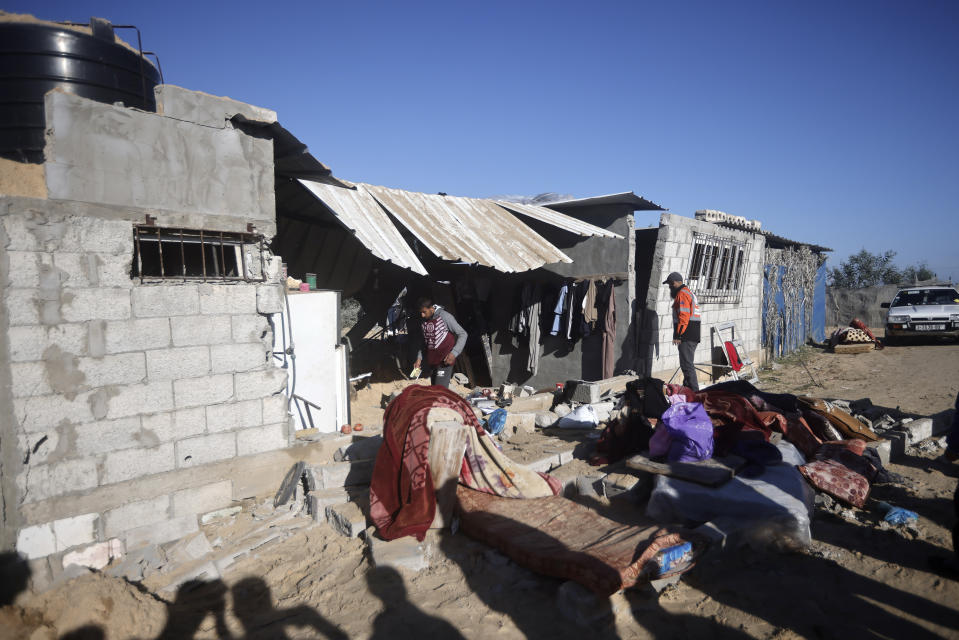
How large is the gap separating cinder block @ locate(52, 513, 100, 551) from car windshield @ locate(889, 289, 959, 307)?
20062mm

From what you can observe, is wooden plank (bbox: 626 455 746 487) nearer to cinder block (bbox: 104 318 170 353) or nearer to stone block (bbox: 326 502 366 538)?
stone block (bbox: 326 502 366 538)

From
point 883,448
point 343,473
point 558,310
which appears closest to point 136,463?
point 343,473

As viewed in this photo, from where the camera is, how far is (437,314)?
652cm

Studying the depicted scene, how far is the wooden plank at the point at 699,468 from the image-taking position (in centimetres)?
439

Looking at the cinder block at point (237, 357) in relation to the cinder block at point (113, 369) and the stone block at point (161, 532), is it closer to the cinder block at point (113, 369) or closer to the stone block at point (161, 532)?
the cinder block at point (113, 369)

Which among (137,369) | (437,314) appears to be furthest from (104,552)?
(437,314)

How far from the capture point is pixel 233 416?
478 cm

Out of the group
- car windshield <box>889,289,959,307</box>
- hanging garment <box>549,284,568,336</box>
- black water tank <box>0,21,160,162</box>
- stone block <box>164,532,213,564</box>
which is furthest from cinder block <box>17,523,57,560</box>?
car windshield <box>889,289,959,307</box>

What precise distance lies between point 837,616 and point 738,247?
10083mm

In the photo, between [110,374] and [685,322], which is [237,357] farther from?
[685,322]

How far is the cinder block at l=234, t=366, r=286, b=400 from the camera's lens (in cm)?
480

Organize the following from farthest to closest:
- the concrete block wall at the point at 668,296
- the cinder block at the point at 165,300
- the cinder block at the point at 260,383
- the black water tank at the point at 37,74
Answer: the concrete block wall at the point at 668,296, the cinder block at the point at 260,383, the black water tank at the point at 37,74, the cinder block at the point at 165,300

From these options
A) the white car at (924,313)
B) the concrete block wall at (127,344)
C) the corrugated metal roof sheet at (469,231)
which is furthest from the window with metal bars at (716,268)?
the concrete block wall at (127,344)

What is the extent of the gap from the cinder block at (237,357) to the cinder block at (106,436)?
2.43 ft
